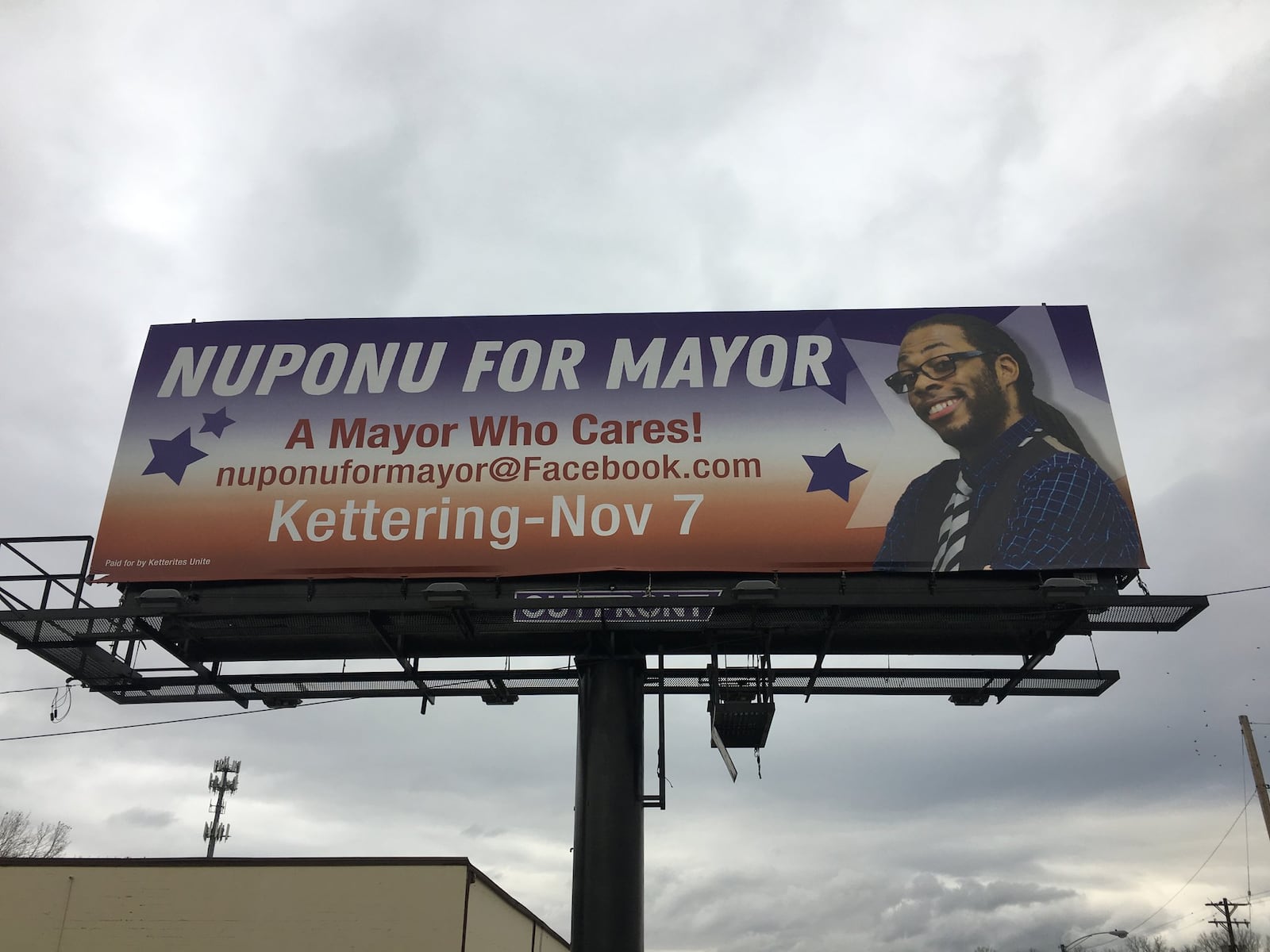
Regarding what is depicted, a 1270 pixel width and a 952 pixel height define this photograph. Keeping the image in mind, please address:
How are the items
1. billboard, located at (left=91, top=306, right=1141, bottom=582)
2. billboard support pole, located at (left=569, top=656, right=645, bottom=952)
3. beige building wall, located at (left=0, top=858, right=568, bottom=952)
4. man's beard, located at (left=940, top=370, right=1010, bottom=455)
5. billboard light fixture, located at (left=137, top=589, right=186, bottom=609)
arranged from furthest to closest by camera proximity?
beige building wall, located at (left=0, top=858, right=568, bottom=952)
man's beard, located at (left=940, top=370, right=1010, bottom=455)
billboard, located at (left=91, top=306, right=1141, bottom=582)
billboard light fixture, located at (left=137, top=589, right=186, bottom=609)
billboard support pole, located at (left=569, top=656, right=645, bottom=952)

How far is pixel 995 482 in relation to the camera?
1240cm

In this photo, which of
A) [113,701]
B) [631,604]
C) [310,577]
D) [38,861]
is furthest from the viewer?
[38,861]

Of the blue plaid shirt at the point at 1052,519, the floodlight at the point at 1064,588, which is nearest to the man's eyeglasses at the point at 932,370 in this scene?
the blue plaid shirt at the point at 1052,519

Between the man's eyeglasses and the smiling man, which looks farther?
the man's eyeglasses

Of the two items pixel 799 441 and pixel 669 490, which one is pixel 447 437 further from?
pixel 799 441

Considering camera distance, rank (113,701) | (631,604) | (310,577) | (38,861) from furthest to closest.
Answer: (38,861) < (113,701) < (310,577) < (631,604)

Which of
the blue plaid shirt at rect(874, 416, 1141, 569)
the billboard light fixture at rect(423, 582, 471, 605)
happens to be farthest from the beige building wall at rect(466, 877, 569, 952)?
the blue plaid shirt at rect(874, 416, 1141, 569)

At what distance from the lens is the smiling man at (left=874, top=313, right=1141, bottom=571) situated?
39.1 feet

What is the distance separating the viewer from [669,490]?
12375mm

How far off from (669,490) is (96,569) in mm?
6997

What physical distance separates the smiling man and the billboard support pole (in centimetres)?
344

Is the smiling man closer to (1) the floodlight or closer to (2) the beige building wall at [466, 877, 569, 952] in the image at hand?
(1) the floodlight

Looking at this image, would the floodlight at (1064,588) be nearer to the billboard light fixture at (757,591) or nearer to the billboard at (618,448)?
the billboard at (618,448)

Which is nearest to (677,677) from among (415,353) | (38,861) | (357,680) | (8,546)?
(357,680)
